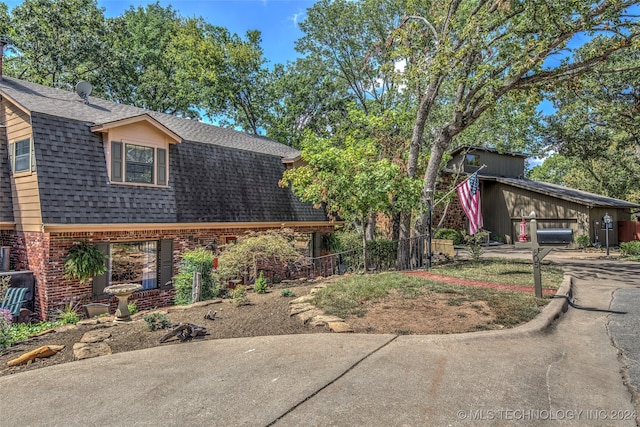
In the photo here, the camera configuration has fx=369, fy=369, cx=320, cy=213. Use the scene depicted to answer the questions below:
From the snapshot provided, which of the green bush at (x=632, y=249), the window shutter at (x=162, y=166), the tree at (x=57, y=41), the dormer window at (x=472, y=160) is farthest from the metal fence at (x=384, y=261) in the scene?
the tree at (x=57, y=41)

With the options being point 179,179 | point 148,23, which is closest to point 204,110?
point 148,23

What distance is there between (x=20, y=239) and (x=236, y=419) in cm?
1009

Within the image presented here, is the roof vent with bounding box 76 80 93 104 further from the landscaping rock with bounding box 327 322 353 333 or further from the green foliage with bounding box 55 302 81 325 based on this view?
the landscaping rock with bounding box 327 322 353 333

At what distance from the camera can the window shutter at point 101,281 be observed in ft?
31.5

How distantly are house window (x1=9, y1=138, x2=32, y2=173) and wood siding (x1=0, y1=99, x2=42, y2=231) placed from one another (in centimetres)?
14

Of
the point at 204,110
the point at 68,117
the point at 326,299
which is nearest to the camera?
the point at 326,299

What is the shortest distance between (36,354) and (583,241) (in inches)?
1019

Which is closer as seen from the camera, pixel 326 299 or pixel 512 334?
pixel 512 334

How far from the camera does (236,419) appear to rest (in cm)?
316

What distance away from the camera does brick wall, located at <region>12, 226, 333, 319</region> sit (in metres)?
8.90

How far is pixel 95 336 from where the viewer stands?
5594 mm

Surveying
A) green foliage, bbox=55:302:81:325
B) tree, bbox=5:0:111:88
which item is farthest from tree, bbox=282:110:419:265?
tree, bbox=5:0:111:88

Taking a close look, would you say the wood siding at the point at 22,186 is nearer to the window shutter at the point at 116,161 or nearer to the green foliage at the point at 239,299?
the window shutter at the point at 116,161

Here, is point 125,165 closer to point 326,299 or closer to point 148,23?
point 326,299
